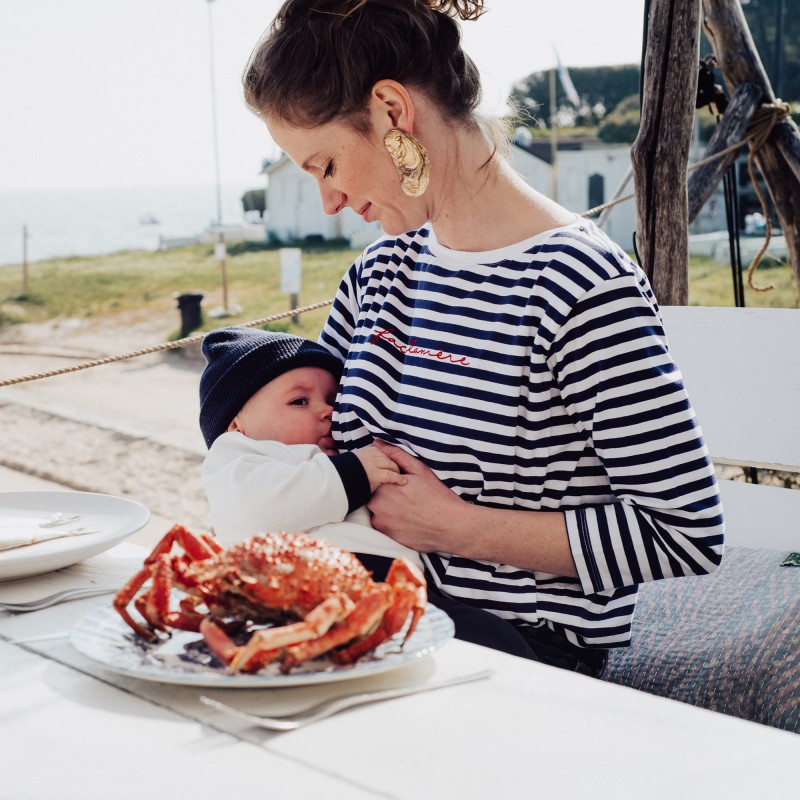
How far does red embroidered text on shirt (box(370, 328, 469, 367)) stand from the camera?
155cm

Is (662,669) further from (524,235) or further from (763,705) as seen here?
(524,235)

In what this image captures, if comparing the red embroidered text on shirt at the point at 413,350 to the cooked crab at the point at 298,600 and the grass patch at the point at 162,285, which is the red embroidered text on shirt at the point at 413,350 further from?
the grass patch at the point at 162,285

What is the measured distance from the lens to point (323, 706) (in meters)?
0.92

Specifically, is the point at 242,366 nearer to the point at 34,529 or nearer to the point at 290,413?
the point at 290,413

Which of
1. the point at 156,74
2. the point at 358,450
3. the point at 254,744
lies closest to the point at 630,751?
the point at 254,744

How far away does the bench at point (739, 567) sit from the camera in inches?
68.2

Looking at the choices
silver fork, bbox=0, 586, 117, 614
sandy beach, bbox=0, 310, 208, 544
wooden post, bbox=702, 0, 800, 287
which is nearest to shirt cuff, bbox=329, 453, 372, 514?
silver fork, bbox=0, 586, 117, 614

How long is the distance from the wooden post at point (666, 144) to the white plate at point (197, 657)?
2.30 m

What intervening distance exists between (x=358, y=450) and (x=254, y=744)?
74cm

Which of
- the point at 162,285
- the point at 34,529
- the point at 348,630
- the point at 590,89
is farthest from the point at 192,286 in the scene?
the point at 590,89

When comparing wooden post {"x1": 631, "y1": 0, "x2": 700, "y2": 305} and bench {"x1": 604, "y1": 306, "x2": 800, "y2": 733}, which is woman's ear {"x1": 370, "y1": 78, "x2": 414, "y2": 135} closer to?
bench {"x1": 604, "y1": 306, "x2": 800, "y2": 733}

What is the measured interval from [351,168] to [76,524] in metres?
0.69

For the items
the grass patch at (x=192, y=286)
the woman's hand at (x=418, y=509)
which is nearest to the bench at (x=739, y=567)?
the woman's hand at (x=418, y=509)

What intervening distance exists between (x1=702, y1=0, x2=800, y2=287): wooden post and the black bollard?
1282 centimetres
